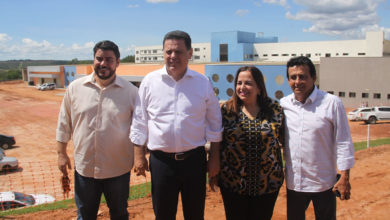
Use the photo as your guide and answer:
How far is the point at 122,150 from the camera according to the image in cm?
321

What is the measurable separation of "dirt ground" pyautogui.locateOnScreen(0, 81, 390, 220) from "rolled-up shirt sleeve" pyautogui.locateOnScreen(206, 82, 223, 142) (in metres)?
2.07

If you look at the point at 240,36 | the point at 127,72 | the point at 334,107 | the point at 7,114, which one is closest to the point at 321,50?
the point at 240,36

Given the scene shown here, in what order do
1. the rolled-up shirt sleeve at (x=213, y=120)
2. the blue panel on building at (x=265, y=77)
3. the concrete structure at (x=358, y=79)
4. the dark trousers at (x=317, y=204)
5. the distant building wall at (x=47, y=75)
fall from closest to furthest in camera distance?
the rolled-up shirt sleeve at (x=213, y=120)
the dark trousers at (x=317, y=204)
the concrete structure at (x=358, y=79)
the blue panel on building at (x=265, y=77)
the distant building wall at (x=47, y=75)

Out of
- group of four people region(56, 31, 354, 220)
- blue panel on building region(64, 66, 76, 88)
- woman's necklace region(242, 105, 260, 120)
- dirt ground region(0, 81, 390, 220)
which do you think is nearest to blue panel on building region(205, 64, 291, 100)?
dirt ground region(0, 81, 390, 220)

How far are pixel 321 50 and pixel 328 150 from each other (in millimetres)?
45981

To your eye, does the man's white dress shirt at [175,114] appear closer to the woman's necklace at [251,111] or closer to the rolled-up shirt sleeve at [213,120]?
the rolled-up shirt sleeve at [213,120]

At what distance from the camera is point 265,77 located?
1070 inches

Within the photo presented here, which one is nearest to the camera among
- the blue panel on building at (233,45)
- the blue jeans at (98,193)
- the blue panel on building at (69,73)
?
the blue jeans at (98,193)

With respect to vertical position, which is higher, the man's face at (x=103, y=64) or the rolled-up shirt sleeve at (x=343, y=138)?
the man's face at (x=103, y=64)

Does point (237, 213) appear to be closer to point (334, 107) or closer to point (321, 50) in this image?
point (334, 107)

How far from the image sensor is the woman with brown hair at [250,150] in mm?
2910

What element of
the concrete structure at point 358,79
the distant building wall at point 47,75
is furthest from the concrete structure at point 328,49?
the distant building wall at point 47,75


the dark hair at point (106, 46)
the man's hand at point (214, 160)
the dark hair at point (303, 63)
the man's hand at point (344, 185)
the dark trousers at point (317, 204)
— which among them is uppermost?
the dark hair at point (106, 46)

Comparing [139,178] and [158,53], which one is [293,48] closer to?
[158,53]
